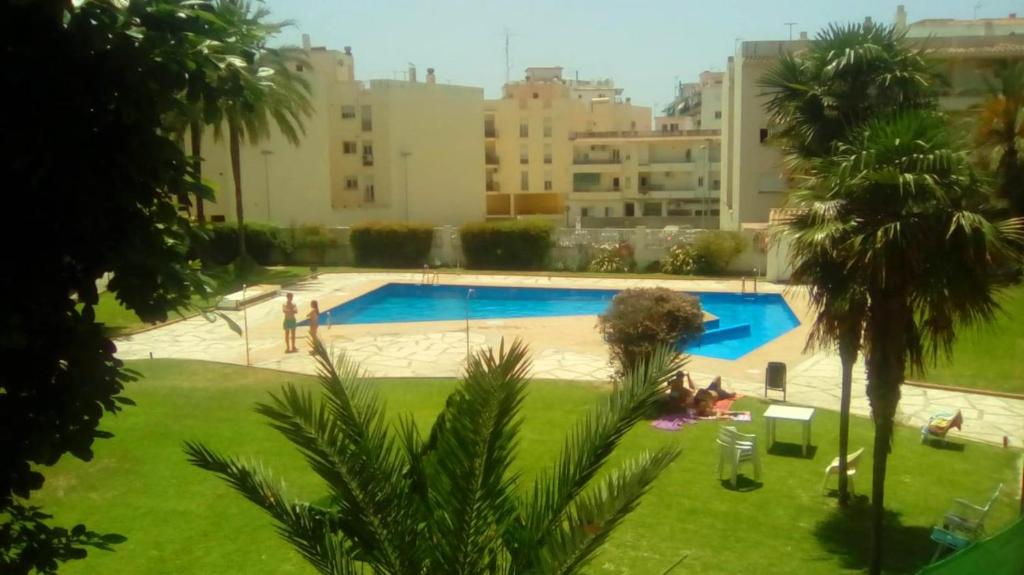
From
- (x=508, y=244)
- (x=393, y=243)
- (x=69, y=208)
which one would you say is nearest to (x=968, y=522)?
(x=69, y=208)

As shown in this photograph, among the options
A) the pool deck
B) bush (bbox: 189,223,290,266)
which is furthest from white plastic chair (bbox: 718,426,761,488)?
bush (bbox: 189,223,290,266)

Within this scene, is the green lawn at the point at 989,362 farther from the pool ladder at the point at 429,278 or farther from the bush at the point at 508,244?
the bush at the point at 508,244

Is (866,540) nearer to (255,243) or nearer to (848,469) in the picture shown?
(848,469)

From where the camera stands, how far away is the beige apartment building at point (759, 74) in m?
31.8

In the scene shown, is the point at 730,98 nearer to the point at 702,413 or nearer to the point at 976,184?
the point at 702,413

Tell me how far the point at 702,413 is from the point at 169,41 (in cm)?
1151

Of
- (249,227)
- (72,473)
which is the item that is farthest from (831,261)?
(249,227)

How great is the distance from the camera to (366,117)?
45125 millimetres

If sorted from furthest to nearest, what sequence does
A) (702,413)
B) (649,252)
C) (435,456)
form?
(649,252) < (702,413) < (435,456)

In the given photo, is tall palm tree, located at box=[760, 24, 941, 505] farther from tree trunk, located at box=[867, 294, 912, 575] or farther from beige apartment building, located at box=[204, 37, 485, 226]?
beige apartment building, located at box=[204, 37, 485, 226]

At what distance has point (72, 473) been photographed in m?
10.8

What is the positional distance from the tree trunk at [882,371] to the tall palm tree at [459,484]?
14.0ft

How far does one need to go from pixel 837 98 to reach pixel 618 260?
2206 centimetres

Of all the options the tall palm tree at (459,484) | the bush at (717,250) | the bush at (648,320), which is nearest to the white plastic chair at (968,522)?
the tall palm tree at (459,484)
